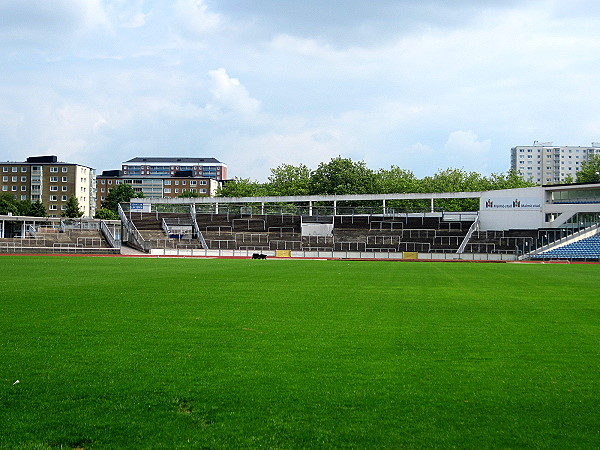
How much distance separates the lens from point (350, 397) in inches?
276

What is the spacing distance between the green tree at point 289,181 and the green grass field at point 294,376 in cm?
9556

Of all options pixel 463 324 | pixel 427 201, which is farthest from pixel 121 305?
pixel 427 201

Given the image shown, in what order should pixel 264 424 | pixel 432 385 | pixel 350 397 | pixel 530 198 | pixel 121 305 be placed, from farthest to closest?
pixel 530 198 < pixel 121 305 < pixel 432 385 < pixel 350 397 < pixel 264 424

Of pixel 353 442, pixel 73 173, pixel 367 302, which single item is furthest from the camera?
pixel 73 173

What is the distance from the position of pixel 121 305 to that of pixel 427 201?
90315 millimetres

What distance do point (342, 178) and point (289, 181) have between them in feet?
43.5

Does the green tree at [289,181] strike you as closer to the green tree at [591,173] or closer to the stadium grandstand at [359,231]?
the stadium grandstand at [359,231]

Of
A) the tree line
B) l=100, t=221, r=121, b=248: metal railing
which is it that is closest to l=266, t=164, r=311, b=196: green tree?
the tree line

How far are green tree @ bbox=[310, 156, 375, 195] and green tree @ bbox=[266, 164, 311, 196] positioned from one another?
2414 mm

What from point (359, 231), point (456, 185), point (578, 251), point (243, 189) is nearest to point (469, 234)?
point (578, 251)

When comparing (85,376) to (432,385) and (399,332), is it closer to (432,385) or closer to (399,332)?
(432,385)

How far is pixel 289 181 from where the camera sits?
114 meters

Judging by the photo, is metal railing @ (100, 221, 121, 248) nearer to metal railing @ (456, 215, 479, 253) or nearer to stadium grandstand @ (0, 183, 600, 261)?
stadium grandstand @ (0, 183, 600, 261)

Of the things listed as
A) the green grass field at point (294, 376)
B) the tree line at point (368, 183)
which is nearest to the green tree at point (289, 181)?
the tree line at point (368, 183)
